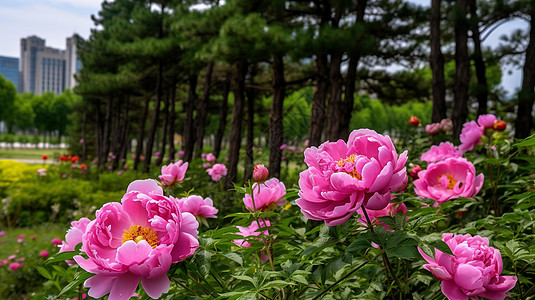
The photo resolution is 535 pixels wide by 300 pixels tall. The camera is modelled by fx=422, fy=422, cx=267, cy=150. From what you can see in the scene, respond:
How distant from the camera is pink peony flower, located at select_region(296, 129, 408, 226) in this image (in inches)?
27.3

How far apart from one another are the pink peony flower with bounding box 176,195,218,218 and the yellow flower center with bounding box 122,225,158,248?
0.17 metres

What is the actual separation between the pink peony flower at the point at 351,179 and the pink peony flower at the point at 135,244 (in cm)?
23

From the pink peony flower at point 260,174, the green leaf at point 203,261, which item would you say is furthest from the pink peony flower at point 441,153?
the green leaf at point 203,261

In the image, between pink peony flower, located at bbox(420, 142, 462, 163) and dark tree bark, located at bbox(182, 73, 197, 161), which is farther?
dark tree bark, located at bbox(182, 73, 197, 161)

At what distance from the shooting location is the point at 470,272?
0.76 m

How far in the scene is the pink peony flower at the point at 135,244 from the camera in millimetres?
705

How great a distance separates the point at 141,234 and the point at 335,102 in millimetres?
6692

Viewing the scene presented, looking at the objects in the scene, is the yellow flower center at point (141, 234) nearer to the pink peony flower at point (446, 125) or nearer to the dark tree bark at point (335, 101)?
the pink peony flower at point (446, 125)

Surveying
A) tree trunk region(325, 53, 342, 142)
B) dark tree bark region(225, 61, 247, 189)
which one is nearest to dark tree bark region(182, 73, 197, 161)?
dark tree bark region(225, 61, 247, 189)

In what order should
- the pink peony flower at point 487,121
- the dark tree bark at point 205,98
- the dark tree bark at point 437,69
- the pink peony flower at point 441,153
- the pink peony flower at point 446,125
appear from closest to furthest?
1. the pink peony flower at point 441,153
2. the pink peony flower at point 487,121
3. the pink peony flower at point 446,125
4. the dark tree bark at point 437,69
5. the dark tree bark at point 205,98

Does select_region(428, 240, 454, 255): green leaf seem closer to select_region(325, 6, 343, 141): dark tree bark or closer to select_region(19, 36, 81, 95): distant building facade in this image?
select_region(325, 6, 343, 141): dark tree bark

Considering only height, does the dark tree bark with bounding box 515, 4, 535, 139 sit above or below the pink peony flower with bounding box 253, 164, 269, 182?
above

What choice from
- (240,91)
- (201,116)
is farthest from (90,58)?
(240,91)

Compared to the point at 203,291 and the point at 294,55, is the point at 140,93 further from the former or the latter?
the point at 203,291
